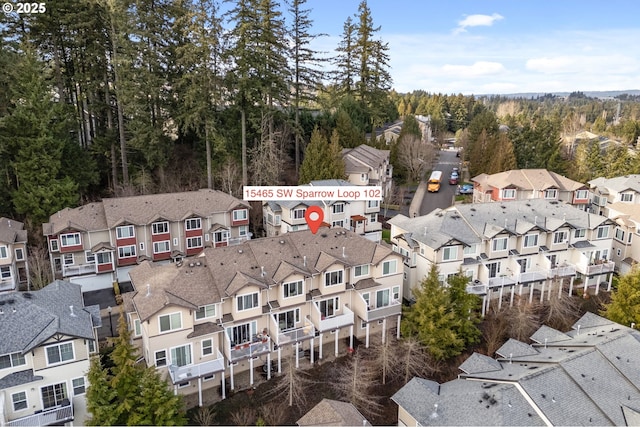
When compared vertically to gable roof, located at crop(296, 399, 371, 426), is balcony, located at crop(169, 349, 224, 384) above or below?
below

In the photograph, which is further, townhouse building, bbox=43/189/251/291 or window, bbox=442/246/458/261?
townhouse building, bbox=43/189/251/291

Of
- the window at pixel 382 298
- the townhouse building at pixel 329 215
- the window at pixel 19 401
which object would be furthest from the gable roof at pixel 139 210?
the window at pixel 19 401

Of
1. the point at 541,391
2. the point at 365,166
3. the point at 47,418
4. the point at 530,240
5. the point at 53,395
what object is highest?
the point at 365,166

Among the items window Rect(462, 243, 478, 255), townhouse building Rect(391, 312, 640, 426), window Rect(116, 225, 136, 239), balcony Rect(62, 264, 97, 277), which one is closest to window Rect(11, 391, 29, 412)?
balcony Rect(62, 264, 97, 277)

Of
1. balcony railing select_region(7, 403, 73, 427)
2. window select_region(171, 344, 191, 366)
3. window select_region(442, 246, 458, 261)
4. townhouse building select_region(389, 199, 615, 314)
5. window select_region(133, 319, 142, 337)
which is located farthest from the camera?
townhouse building select_region(389, 199, 615, 314)

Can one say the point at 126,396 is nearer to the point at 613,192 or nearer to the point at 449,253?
the point at 449,253

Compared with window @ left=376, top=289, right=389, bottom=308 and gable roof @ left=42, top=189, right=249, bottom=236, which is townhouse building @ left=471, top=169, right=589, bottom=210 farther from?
gable roof @ left=42, top=189, right=249, bottom=236

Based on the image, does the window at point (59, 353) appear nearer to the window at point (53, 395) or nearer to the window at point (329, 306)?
the window at point (53, 395)

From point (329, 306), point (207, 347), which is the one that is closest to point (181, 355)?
point (207, 347)
